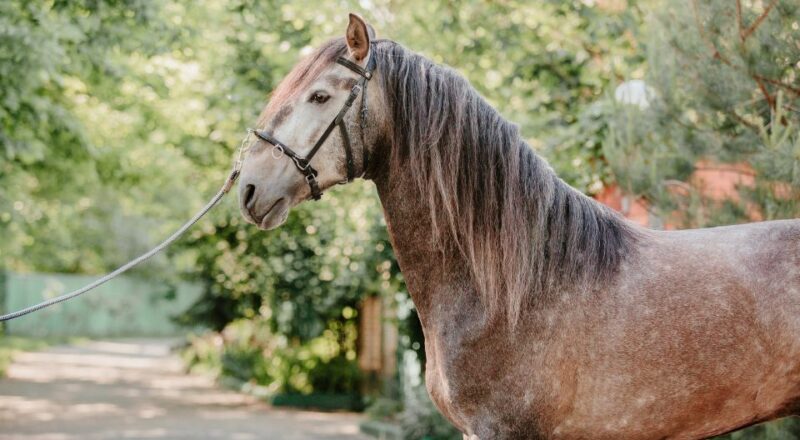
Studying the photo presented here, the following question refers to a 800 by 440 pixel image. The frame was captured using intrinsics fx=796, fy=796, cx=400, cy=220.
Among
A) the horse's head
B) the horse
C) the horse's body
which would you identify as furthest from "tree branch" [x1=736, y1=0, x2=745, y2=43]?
the horse's head

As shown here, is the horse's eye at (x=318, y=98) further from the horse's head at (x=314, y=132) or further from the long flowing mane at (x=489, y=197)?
the long flowing mane at (x=489, y=197)

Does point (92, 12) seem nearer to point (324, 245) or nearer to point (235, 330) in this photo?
point (324, 245)

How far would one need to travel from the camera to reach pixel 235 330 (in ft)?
65.9

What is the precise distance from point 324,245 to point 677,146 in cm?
881

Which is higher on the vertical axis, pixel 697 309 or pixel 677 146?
pixel 677 146

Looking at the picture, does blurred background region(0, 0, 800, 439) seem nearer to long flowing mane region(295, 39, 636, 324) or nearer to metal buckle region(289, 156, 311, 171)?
long flowing mane region(295, 39, 636, 324)

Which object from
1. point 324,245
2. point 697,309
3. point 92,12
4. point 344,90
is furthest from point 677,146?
point 324,245

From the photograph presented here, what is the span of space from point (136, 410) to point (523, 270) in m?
12.4

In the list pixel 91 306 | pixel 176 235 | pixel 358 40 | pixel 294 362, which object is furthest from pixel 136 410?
pixel 91 306

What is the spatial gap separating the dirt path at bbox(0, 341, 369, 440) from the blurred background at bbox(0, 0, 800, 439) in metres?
0.74

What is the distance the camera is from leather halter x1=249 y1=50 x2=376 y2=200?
8.84 feet

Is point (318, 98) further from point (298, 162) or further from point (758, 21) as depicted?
point (758, 21)

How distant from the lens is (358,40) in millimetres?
2754

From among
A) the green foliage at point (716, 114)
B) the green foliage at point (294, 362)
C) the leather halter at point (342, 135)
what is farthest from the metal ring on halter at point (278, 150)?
the green foliage at point (294, 362)
